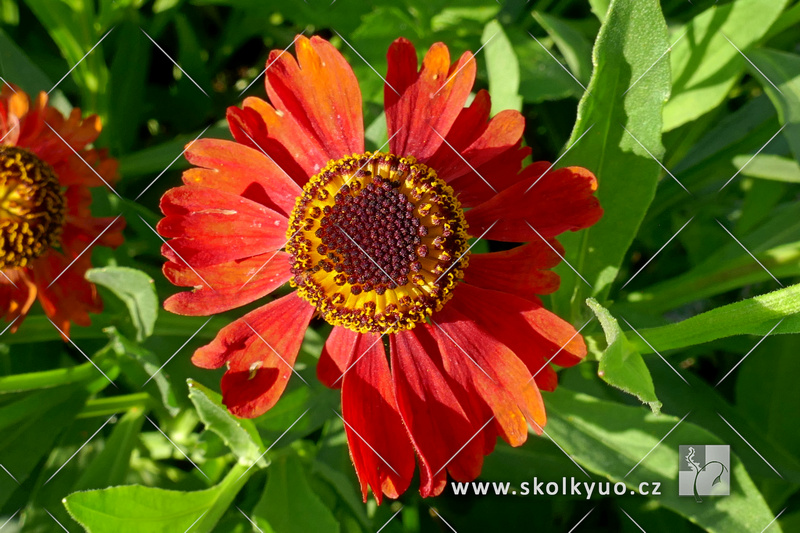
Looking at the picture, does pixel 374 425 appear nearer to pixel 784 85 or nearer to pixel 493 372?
pixel 493 372

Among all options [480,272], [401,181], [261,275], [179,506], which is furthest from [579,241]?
[179,506]

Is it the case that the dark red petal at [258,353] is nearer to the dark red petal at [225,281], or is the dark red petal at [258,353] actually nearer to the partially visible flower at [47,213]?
the dark red petal at [225,281]

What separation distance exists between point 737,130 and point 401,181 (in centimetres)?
80

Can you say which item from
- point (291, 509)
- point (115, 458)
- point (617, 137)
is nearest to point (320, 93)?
point (617, 137)

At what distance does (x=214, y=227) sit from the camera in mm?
912

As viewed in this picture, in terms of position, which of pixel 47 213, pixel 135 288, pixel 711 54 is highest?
pixel 47 213

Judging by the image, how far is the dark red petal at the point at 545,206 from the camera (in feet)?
2.66

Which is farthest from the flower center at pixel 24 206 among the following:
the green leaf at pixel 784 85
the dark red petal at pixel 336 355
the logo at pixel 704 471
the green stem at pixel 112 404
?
the green leaf at pixel 784 85

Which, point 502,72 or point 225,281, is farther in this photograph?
point 502,72

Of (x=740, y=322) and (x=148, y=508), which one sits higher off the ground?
(x=148, y=508)

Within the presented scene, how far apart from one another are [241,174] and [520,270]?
0.40 m

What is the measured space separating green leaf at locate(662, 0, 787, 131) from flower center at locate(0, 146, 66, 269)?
1.06m

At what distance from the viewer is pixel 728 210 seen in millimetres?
1521

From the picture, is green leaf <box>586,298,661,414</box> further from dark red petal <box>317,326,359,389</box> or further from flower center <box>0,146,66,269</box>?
flower center <box>0,146,66,269</box>
